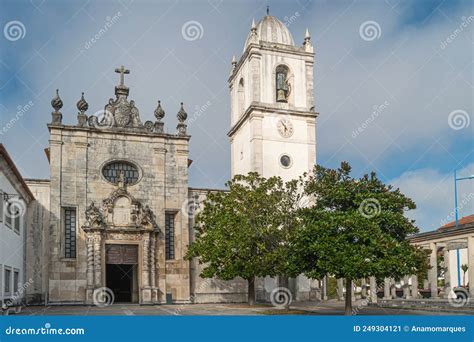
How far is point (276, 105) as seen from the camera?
37188 millimetres

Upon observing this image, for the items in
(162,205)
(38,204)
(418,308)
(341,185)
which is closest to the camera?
(341,185)

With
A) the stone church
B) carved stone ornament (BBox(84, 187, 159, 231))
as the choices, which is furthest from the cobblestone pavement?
carved stone ornament (BBox(84, 187, 159, 231))

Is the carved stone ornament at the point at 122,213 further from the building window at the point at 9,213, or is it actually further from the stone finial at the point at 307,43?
the stone finial at the point at 307,43

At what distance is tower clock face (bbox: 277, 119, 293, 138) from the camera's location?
122 feet

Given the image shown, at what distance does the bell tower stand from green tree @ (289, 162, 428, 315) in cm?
1284

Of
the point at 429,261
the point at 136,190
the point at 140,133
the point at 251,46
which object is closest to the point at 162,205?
the point at 136,190

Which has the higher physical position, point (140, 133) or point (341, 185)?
point (140, 133)

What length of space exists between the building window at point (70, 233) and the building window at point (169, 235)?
5.44 meters

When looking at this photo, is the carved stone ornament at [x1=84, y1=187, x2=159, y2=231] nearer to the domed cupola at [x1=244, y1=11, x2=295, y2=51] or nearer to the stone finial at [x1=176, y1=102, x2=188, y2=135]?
the stone finial at [x1=176, y1=102, x2=188, y2=135]

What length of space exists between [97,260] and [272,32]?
19.5 meters

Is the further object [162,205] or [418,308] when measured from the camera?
[162,205]

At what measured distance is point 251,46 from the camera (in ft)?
122

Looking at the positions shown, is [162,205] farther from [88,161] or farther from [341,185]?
[341,185]

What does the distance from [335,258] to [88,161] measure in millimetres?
17871
